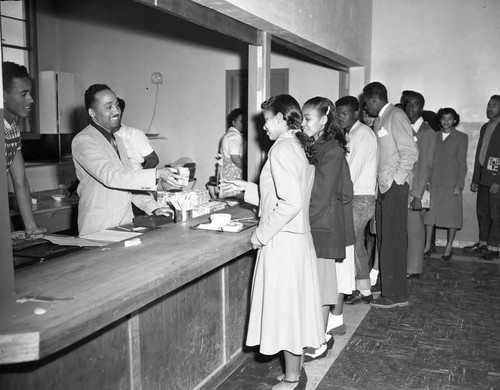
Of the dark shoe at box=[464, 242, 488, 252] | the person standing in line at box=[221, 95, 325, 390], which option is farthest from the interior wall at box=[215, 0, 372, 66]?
the dark shoe at box=[464, 242, 488, 252]

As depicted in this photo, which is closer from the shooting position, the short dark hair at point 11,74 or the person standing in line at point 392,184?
the short dark hair at point 11,74

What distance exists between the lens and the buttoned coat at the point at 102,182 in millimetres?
3312

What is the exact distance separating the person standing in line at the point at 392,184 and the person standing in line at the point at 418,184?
1.65 feet

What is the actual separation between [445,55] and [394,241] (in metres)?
3.46

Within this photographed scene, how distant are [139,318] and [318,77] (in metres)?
5.57

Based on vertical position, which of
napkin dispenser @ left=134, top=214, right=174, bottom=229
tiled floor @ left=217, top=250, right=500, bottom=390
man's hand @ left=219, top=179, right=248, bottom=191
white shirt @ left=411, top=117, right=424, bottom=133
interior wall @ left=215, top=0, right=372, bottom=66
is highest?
interior wall @ left=215, top=0, right=372, bottom=66

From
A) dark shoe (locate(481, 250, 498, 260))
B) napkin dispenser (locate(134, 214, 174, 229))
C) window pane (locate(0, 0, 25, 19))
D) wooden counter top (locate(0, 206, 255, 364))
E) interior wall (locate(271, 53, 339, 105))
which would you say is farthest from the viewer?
window pane (locate(0, 0, 25, 19))

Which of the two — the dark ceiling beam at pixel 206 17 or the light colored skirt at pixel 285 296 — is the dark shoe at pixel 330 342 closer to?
the light colored skirt at pixel 285 296

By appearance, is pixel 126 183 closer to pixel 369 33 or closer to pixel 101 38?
pixel 369 33

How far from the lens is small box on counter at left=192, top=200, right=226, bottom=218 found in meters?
3.93

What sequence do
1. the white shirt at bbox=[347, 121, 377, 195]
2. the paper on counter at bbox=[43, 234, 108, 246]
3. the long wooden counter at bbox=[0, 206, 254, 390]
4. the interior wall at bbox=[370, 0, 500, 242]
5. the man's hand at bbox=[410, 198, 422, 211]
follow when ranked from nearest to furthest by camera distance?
the long wooden counter at bbox=[0, 206, 254, 390], the paper on counter at bbox=[43, 234, 108, 246], the white shirt at bbox=[347, 121, 377, 195], the man's hand at bbox=[410, 198, 422, 211], the interior wall at bbox=[370, 0, 500, 242]

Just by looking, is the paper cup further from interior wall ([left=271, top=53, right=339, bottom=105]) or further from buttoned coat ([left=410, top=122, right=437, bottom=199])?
interior wall ([left=271, top=53, right=339, bottom=105])

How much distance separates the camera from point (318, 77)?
24.9 feet

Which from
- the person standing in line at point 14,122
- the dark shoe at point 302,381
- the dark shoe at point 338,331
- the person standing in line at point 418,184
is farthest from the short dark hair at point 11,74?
the person standing in line at point 418,184
